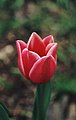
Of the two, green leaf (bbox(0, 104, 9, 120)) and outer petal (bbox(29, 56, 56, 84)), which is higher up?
outer petal (bbox(29, 56, 56, 84))

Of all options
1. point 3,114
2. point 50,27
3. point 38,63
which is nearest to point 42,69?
point 38,63

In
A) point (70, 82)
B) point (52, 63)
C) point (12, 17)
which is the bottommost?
point (52, 63)

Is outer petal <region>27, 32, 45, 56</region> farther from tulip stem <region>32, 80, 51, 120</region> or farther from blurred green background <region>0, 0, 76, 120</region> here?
blurred green background <region>0, 0, 76, 120</region>

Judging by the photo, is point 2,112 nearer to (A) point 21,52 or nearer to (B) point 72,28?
(A) point 21,52

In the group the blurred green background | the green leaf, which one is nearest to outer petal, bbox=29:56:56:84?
the green leaf

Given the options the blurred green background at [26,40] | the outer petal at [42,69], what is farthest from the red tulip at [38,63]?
the blurred green background at [26,40]

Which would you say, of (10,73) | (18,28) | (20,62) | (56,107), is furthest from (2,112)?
(18,28)

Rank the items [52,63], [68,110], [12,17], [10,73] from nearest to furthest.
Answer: [52,63]
[68,110]
[10,73]
[12,17]

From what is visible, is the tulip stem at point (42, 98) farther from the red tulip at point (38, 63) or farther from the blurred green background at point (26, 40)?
the blurred green background at point (26, 40)

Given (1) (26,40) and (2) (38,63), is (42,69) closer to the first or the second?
(2) (38,63)
